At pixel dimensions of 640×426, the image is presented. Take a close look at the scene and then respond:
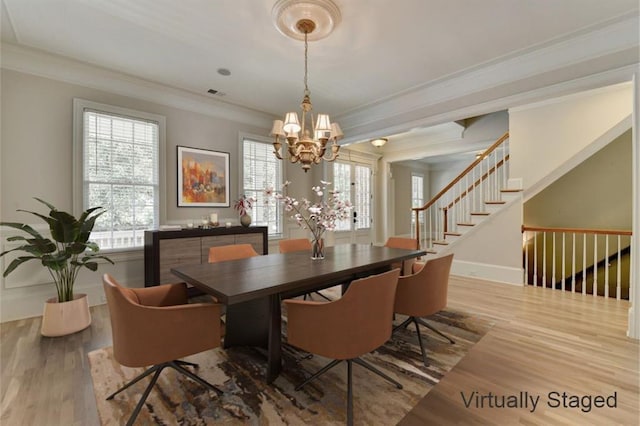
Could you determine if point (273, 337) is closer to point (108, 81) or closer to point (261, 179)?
point (261, 179)

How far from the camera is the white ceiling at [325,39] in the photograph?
92.9 inches

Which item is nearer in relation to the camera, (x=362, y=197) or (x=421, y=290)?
(x=421, y=290)

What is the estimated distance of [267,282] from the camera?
5.83 ft

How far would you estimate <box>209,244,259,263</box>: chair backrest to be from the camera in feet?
9.50

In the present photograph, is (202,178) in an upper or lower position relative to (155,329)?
upper

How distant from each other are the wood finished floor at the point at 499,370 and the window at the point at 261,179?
2568mm

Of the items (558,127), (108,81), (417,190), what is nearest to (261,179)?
(108,81)

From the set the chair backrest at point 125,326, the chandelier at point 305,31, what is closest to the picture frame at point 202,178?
the chandelier at point 305,31

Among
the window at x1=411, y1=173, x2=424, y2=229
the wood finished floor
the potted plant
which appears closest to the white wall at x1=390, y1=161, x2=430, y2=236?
the window at x1=411, y1=173, x2=424, y2=229

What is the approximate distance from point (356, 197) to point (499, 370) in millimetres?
5085

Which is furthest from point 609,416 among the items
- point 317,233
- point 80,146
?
point 80,146

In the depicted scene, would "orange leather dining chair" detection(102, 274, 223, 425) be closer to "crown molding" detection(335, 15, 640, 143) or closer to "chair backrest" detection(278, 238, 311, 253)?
"chair backrest" detection(278, 238, 311, 253)

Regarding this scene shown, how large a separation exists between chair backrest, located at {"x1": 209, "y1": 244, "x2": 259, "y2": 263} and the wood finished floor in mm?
1181

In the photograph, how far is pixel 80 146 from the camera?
3346 mm
